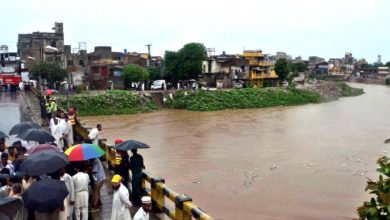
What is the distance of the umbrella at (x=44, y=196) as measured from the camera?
5.54 metres

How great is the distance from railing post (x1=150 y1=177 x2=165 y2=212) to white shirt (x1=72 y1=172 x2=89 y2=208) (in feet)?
4.16

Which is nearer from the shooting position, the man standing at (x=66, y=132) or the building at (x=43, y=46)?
the man standing at (x=66, y=132)

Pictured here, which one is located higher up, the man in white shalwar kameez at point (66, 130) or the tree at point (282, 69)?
the tree at point (282, 69)

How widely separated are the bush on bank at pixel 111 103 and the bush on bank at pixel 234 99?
3.08 m

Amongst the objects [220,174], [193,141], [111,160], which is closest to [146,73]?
[193,141]

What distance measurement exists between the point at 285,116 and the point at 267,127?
7656 mm

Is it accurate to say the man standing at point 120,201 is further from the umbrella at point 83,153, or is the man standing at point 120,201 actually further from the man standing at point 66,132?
the man standing at point 66,132

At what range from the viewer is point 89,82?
5350 cm

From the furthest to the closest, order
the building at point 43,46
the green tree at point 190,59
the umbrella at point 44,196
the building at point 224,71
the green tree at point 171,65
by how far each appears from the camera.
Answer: the building at point 224,71, the green tree at point 171,65, the building at point 43,46, the green tree at point 190,59, the umbrella at point 44,196

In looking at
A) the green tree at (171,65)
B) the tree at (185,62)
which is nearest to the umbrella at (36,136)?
the tree at (185,62)

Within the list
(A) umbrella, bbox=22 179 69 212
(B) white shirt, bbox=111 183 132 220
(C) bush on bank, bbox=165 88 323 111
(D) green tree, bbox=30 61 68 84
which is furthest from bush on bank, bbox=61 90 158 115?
(A) umbrella, bbox=22 179 69 212

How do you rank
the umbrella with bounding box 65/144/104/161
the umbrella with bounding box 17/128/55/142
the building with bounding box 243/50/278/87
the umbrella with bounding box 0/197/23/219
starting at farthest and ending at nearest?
1. the building with bounding box 243/50/278/87
2. the umbrella with bounding box 17/128/55/142
3. the umbrella with bounding box 65/144/104/161
4. the umbrella with bounding box 0/197/23/219

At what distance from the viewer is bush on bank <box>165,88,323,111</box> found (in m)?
43.9

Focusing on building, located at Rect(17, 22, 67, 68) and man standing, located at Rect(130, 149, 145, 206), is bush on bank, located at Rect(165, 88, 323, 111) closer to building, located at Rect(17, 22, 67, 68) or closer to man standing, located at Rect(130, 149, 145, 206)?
building, located at Rect(17, 22, 67, 68)
